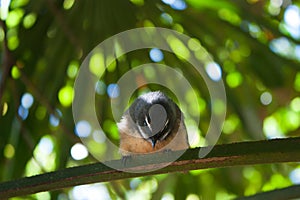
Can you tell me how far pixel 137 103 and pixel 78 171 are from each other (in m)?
0.71

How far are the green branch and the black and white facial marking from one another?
565 millimetres

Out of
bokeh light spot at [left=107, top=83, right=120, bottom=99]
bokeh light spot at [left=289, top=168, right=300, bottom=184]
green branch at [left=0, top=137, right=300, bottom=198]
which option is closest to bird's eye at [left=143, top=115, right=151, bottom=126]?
bokeh light spot at [left=107, top=83, right=120, bottom=99]

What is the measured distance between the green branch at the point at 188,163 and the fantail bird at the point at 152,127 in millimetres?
573

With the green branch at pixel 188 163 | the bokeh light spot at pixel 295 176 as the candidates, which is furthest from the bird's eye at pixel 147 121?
the bokeh light spot at pixel 295 176

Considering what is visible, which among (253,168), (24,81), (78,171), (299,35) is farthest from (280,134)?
(78,171)

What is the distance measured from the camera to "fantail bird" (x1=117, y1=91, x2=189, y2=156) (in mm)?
1360

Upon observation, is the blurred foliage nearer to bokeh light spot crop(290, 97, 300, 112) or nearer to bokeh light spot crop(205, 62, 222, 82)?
bokeh light spot crop(205, 62, 222, 82)

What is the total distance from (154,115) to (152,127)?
4 centimetres

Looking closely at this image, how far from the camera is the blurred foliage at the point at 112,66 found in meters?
1.50

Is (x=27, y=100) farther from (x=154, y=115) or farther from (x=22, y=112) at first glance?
(x=154, y=115)

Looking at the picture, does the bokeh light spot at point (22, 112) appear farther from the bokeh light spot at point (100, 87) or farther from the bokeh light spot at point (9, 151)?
the bokeh light spot at point (100, 87)

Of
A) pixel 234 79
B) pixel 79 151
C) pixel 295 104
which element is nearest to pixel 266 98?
pixel 234 79

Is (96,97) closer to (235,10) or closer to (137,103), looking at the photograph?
(137,103)

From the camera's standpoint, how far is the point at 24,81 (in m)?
1.55
